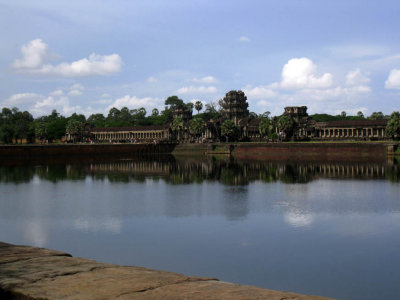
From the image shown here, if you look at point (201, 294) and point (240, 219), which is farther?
point (240, 219)

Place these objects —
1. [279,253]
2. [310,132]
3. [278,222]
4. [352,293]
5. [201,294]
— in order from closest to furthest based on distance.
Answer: [201,294]
[352,293]
[279,253]
[278,222]
[310,132]

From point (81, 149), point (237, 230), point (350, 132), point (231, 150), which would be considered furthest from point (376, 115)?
point (237, 230)

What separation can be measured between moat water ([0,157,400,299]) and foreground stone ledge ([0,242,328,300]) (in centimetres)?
681

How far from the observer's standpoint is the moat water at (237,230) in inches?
578

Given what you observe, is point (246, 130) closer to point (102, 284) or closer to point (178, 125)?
point (178, 125)

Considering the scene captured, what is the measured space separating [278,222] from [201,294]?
16.8 metres

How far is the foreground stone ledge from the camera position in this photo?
20.9ft

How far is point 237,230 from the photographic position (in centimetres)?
2077

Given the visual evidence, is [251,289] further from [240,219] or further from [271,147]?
[271,147]

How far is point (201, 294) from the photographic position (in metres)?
6.44

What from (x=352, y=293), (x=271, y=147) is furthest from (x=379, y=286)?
(x=271, y=147)

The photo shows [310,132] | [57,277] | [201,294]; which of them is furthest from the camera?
[310,132]

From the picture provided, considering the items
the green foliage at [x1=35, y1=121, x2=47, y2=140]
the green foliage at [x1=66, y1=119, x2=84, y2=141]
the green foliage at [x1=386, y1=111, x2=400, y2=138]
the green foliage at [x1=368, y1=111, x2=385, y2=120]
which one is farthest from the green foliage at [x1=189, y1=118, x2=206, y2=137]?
the green foliage at [x1=368, y1=111, x2=385, y2=120]

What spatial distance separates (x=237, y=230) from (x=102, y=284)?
46.8 feet
